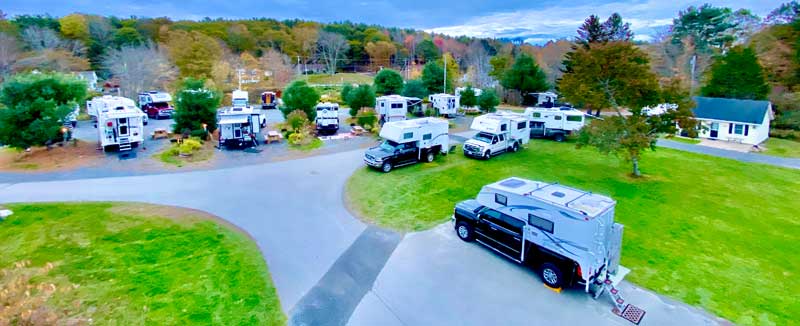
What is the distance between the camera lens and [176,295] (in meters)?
8.35

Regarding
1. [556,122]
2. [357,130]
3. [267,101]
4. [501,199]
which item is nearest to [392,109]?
[357,130]

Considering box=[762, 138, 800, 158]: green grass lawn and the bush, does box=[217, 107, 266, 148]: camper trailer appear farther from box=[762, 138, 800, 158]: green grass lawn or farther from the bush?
box=[762, 138, 800, 158]: green grass lawn

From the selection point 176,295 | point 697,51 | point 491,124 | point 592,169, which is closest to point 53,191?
point 176,295

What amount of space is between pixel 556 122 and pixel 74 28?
228 ft

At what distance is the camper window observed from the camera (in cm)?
892

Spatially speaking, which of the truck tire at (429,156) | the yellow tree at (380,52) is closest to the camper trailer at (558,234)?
the truck tire at (429,156)

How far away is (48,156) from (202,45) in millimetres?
33662

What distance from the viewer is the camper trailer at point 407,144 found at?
60.4ft

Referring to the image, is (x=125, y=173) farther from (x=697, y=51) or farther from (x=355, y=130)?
(x=697, y=51)

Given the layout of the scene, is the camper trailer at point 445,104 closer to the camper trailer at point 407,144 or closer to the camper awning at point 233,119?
the camper trailer at point 407,144

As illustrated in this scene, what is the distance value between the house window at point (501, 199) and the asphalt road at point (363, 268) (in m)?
1.44

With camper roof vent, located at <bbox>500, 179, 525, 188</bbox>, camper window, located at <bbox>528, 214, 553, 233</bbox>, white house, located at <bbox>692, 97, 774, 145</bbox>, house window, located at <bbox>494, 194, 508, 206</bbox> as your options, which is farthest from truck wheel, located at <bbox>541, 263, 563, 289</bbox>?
white house, located at <bbox>692, 97, 774, 145</bbox>

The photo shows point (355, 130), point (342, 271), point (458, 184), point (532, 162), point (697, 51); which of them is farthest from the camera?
point (697, 51)

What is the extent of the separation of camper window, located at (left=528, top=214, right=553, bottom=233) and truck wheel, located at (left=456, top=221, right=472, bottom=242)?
1997 mm
